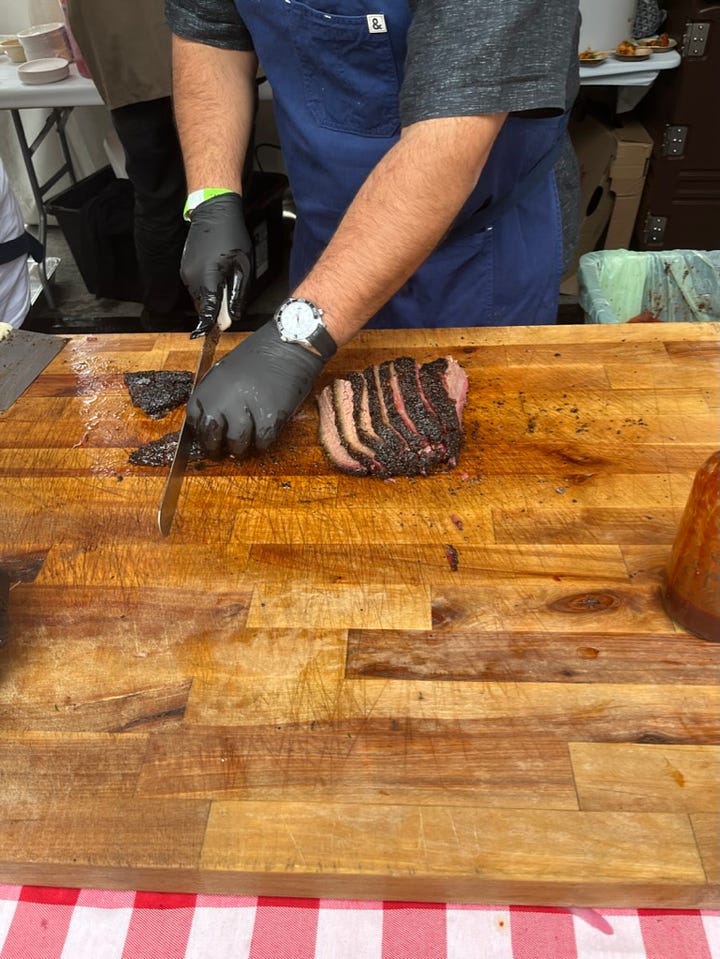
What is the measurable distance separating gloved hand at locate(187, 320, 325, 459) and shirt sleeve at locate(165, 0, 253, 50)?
126 centimetres

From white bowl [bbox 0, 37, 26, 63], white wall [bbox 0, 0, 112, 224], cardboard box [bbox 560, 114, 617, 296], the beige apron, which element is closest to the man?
the beige apron

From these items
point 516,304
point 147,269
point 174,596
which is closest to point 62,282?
point 147,269

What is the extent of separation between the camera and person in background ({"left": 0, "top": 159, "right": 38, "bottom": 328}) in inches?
158

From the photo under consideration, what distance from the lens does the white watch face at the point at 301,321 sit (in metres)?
1.99

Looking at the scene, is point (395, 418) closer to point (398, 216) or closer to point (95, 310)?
point (398, 216)

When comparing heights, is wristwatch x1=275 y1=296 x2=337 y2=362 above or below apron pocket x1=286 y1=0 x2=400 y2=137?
below

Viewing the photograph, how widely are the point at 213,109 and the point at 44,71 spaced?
284 cm

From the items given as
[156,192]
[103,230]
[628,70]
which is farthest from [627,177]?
[103,230]

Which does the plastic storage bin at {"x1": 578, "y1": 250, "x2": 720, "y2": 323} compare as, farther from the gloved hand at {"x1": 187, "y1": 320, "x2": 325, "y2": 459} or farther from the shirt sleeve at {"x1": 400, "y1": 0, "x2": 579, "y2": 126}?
the gloved hand at {"x1": 187, "y1": 320, "x2": 325, "y2": 459}

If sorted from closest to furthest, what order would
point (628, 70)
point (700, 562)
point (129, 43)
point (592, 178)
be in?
point (700, 562) → point (129, 43) → point (628, 70) → point (592, 178)

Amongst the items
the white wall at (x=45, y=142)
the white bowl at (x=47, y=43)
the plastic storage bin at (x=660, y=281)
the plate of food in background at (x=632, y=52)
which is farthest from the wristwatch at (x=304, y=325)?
the white wall at (x=45, y=142)

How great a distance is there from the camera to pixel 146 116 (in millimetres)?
4344

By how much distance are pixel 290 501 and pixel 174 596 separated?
390 millimetres

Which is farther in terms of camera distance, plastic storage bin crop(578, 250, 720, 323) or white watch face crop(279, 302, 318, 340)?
plastic storage bin crop(578, 250, 720, 323)
